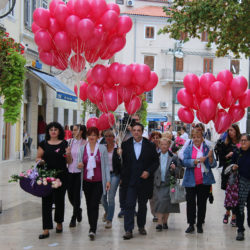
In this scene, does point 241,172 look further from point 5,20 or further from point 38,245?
point 5,20

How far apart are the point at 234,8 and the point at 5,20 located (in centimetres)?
1076

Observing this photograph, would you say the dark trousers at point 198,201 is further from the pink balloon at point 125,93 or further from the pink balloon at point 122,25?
the pink balloon at point 122,25

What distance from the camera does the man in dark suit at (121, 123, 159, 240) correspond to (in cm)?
809

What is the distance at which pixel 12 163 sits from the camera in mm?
20688

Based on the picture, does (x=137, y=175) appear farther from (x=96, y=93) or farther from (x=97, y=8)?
(x=97, y=8)

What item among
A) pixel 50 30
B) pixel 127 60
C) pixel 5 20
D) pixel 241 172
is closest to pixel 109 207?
pixel 241 172

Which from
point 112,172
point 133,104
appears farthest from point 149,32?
point 112,172

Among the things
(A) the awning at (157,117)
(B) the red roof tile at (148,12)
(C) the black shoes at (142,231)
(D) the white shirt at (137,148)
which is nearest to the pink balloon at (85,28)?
(D) the white shirt at (137,148)

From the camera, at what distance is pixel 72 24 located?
9.58m

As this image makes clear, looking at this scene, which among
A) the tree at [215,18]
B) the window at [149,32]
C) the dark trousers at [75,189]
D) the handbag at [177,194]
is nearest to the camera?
the handbag at [177,194]

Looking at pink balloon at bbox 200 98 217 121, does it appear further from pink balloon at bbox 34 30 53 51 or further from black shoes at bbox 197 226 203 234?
pink balloon at bbox 34 30 53 51

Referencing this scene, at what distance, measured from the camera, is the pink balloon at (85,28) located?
9.52 m

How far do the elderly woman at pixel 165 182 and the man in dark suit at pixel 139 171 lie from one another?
1.70ft

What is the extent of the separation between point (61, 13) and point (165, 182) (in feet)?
12.3
